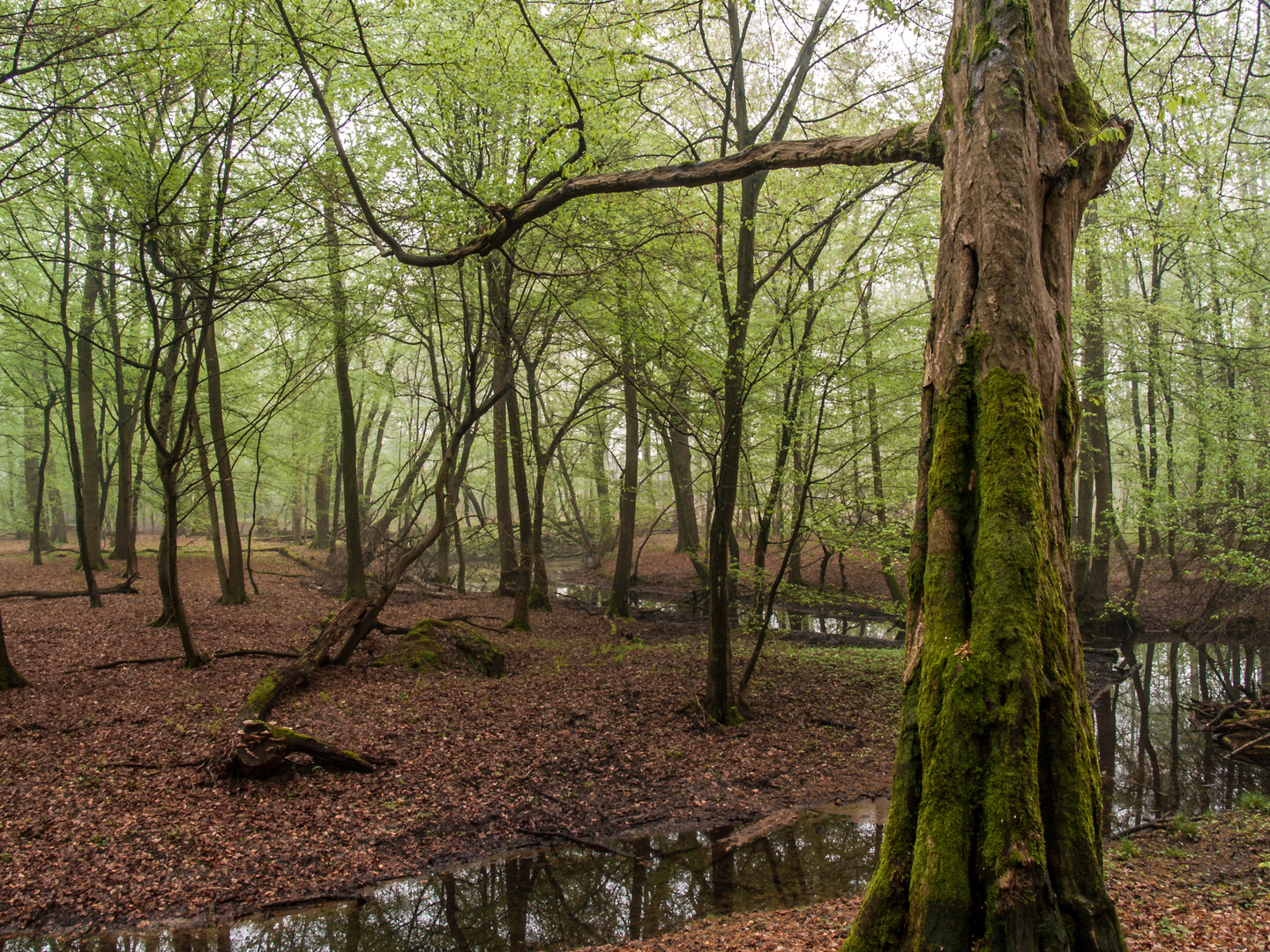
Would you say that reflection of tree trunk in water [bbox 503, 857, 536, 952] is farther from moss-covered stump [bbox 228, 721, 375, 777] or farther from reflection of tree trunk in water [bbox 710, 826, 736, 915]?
moss-covered stump [bbox 228, 721, 375, 777]

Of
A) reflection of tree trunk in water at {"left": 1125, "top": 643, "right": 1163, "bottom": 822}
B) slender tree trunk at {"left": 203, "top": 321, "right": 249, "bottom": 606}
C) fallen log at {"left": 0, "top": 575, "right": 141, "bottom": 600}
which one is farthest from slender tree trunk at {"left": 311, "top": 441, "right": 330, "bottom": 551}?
reflection of tree trunk in water at {"left": 1125, "top": 643, "right": 1163, "bottom": 822}

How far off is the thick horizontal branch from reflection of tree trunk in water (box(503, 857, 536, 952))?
14.2 feet

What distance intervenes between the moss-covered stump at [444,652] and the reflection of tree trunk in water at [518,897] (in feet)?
14.3

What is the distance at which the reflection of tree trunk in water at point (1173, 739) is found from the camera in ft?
22.4

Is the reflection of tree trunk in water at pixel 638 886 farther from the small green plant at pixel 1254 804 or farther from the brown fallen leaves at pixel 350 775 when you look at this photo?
the small green plant at pixel 1254 804

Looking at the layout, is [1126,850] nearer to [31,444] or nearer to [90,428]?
[90,428]

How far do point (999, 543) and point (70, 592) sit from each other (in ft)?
47.6

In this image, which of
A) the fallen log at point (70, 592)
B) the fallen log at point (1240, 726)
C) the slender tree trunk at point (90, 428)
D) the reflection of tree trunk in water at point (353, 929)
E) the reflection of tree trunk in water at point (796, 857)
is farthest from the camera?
the slender tree trunk at point (90, 428)

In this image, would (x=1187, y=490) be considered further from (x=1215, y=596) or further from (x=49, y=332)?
(x=49, y=332)

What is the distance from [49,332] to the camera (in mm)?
15359

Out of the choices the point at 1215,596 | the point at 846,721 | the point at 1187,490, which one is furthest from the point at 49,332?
the point at 1187,490

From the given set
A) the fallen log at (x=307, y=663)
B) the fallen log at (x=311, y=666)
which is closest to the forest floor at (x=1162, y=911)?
the fallen log at (x=311, y=666)

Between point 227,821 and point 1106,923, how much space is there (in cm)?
566

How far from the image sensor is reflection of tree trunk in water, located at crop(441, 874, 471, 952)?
165 inches
